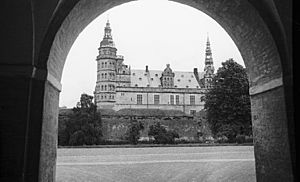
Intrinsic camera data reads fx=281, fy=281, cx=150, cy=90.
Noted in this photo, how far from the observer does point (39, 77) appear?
6.16m

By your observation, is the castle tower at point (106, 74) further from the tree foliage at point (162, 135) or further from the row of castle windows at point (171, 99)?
the tree foliage at point (162, 135)

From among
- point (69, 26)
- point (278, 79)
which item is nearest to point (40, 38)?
point (69, 26)

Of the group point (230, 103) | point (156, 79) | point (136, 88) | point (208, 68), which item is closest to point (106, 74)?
point (136, 88)

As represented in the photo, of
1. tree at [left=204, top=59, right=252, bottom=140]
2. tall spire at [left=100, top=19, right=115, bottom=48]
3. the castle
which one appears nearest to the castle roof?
the castle

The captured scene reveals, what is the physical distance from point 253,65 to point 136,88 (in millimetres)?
59196

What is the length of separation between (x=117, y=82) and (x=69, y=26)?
61325mm

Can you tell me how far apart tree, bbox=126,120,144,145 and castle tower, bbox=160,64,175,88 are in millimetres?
35285

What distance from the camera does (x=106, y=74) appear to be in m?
66.9

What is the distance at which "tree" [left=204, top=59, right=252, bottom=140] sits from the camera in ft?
97.1

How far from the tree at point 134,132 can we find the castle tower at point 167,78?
35.3 metres

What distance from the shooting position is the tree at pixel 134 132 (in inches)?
1336

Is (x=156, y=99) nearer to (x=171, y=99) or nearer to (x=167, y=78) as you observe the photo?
(x=171, y=99)

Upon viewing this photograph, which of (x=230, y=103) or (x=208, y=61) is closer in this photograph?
(x=230, y=103)

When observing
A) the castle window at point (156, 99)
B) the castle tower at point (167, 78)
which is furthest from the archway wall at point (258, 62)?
the castle tower at point (167, 78)
